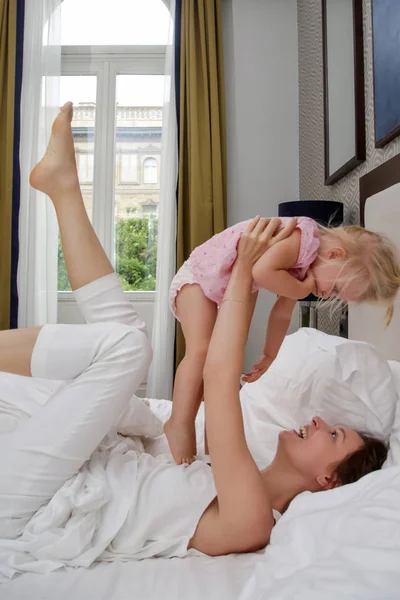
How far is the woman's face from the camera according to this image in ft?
3.93

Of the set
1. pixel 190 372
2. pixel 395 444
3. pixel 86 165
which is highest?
pixel 86 165

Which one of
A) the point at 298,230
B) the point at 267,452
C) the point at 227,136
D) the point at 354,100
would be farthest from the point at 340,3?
the point at 267,452

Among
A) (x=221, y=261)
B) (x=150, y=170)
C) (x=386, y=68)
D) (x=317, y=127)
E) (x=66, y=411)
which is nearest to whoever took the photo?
(x=66, y=411)

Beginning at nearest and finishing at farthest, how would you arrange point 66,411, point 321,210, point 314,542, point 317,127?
point 314,542 → point 66,411 → point 321,210 → point 317,127

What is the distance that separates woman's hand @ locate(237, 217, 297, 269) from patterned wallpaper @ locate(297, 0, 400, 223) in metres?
0.92

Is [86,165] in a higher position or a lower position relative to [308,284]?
higher

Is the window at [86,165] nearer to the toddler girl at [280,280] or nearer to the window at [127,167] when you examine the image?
the window at [127,167]

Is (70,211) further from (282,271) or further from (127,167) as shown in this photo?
(127,167)

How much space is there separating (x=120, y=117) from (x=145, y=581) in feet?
12.2

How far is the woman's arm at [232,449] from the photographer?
103 centimetres

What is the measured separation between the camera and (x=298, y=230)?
60.2 inches

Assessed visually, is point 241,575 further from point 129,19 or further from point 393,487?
point 129,19

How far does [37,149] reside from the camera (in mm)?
3850

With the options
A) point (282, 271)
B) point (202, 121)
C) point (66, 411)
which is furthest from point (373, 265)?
point (202, 121)
